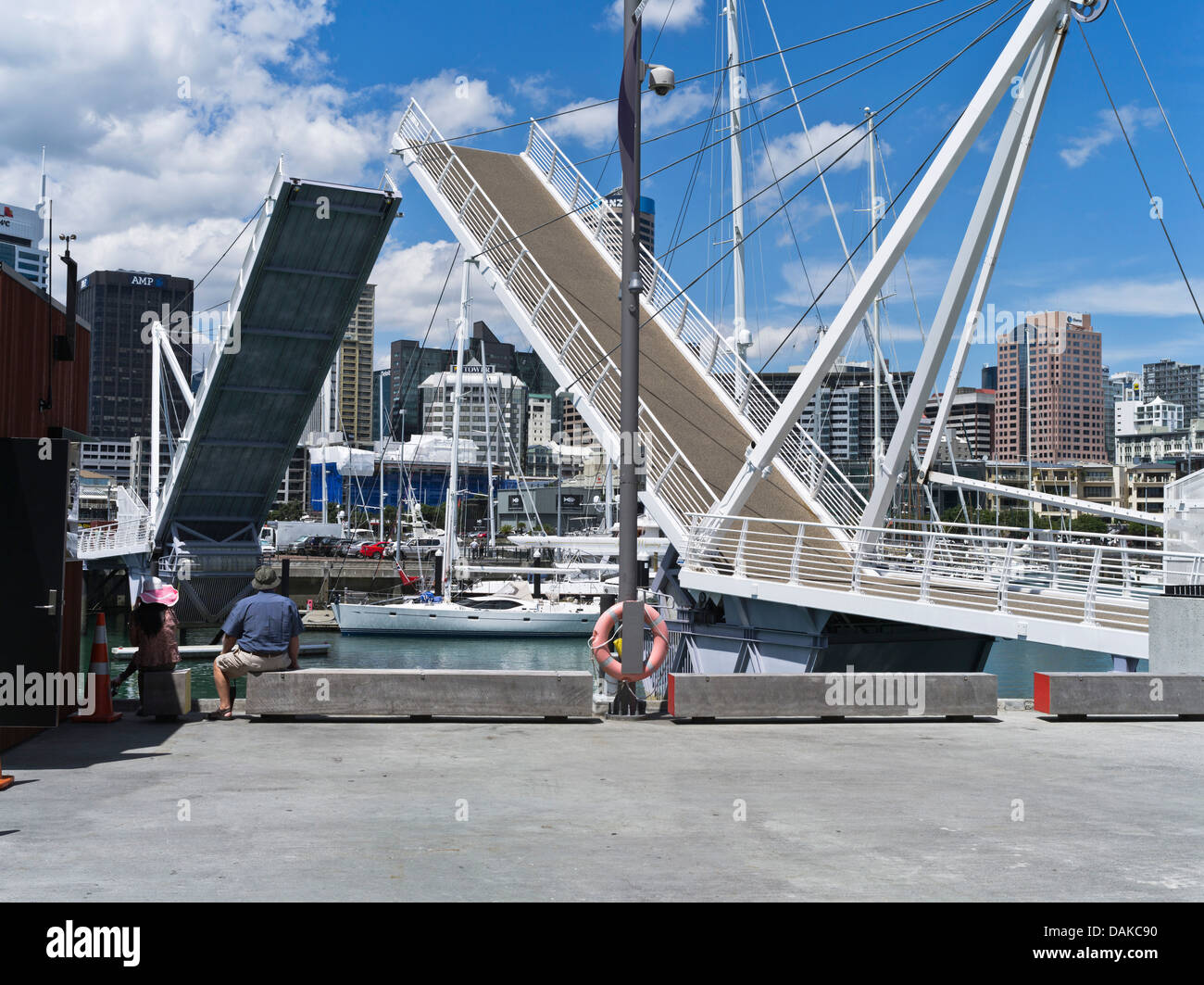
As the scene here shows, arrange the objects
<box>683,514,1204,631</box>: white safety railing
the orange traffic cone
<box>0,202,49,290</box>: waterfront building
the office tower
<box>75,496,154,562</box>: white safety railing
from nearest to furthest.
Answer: the orange traffic cone → <box>683,514,1204,631</box>: white safety railing → <box>0,202,49,290</box>: waterfront building → <box>75,496,154,562</box>: white safety railing → the office tower

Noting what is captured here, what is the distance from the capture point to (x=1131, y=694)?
13.0m

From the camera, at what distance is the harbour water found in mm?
40812

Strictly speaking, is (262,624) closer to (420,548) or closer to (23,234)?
(23,234)

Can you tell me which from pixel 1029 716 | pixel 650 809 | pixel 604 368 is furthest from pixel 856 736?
pixel 604 368

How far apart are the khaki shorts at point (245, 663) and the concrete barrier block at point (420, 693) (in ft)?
0.25

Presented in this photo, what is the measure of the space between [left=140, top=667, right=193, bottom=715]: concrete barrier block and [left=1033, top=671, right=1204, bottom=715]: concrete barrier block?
910 cm

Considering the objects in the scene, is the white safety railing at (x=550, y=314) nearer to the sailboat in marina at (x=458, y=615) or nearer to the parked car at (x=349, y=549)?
the sailboat in marina at (x=458, y=615)

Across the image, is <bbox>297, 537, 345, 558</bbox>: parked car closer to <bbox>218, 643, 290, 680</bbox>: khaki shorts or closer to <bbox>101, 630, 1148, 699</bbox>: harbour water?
<bbox>101, 630, 1148, 699</bbox>: harbour water

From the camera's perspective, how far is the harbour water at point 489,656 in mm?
40812

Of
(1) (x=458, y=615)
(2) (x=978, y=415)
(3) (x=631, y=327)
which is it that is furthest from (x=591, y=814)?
(2) (x=978, y=415)

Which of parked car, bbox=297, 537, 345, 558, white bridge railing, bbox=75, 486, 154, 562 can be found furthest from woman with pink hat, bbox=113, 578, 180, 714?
parked car, bbox=297, 537, 345, 558

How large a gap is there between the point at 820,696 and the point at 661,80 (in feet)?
23.3

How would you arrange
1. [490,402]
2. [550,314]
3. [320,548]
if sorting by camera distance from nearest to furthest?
1. [550,314]
2. [320,548]
3. [490,402]
